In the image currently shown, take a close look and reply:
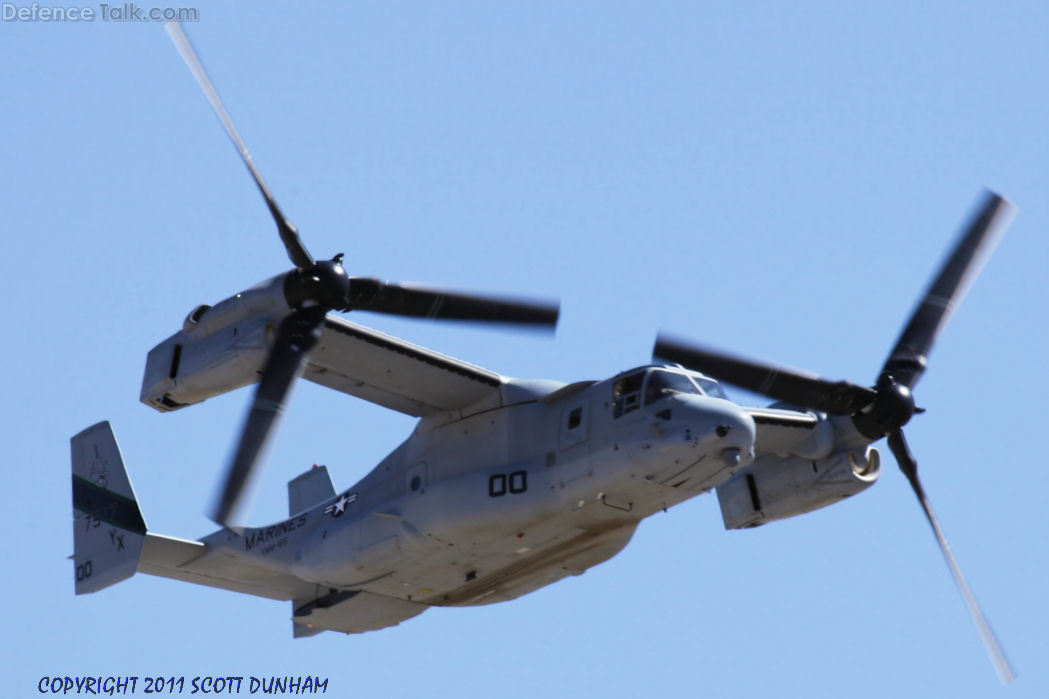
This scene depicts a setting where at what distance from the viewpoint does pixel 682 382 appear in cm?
2381

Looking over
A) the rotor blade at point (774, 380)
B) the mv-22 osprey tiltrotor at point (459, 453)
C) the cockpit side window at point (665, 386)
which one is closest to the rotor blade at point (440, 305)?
the mv-22 osprey tiltrotor at point (459, 453)

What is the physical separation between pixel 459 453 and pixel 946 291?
31.0 ft

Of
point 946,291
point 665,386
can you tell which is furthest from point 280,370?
point 946,291

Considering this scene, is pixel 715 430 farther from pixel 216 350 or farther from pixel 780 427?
pixel 216 350

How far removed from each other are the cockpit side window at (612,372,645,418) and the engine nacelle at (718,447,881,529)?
533 centimetres

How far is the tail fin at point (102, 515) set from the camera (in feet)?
89.6

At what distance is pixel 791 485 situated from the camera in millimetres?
28312

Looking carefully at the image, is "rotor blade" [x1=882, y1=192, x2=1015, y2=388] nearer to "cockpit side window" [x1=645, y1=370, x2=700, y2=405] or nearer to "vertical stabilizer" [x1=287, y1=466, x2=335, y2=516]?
"cockpit side window" [x1=645, y1=370, x2=700, y2=405]

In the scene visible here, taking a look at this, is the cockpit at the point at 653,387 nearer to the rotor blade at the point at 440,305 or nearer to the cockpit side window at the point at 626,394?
the cockpit side window at the point at 626,394

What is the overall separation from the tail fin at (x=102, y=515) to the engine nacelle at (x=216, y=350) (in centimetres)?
353

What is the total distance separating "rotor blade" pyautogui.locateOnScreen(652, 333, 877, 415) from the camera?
86.5 ft

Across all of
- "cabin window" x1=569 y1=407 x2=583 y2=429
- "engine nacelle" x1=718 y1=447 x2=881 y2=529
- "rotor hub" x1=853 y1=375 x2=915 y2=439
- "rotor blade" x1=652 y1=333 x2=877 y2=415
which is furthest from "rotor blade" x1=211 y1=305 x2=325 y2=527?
"rotor hub" x1=853 y1=375 x2=915 y2=439

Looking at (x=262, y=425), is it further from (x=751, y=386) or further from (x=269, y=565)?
(x=751, y=386)

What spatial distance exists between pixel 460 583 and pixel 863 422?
7093mm
